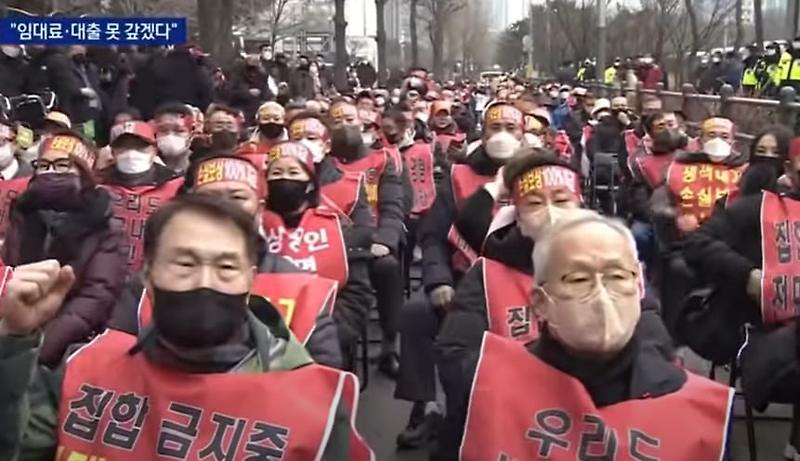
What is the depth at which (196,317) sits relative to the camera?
10.3 ft

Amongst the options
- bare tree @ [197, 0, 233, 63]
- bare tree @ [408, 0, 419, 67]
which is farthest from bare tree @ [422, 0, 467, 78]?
bare tree @ [197, 0, 233, 63]

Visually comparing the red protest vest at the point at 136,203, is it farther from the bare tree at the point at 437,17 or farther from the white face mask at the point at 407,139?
the bare tree at the point at 437,17

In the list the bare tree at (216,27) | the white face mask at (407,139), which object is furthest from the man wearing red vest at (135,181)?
the bare tree at (216,27)

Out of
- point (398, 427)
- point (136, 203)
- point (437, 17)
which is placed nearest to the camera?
point (398, 427)

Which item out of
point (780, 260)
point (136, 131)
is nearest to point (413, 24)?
point (136, 131)

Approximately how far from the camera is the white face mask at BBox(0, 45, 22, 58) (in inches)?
524

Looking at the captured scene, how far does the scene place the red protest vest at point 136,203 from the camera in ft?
22.1

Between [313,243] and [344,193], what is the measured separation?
141cm

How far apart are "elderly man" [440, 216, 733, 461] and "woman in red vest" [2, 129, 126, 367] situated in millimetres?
2542

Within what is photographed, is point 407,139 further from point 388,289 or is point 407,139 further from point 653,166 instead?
point 388,289

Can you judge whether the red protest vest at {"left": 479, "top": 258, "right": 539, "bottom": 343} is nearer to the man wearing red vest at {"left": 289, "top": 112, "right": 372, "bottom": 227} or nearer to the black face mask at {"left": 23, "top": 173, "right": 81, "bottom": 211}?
the black face mask at {"left": 23, "top": 173, "right": 81, "bottom": 211}

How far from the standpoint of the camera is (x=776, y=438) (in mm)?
6457

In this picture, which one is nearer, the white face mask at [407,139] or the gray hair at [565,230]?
the gray hair at [565,230]

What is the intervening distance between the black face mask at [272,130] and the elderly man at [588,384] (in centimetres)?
656
